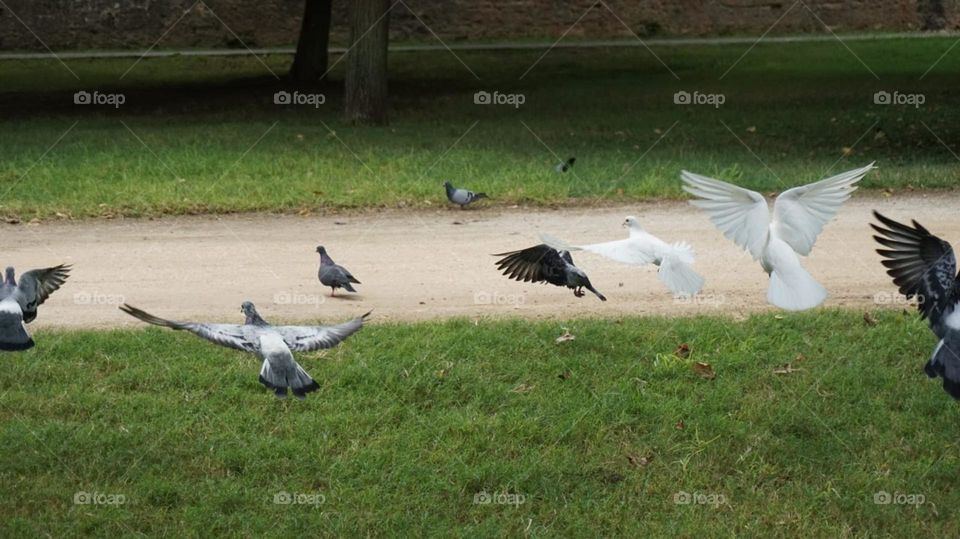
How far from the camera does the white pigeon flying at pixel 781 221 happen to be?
Result: 5059 millimetres

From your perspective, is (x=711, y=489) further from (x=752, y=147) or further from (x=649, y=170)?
(x=752, y=147)

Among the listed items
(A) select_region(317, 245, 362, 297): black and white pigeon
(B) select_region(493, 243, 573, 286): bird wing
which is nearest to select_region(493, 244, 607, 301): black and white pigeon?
(B) select_region(493, 243, 573, 286): bird wing

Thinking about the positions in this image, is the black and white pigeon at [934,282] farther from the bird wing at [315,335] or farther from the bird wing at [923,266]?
the bird wing at [315,335]

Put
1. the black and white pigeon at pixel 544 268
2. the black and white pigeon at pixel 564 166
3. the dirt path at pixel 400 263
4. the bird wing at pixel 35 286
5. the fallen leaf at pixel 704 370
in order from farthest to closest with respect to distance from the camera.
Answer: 1. the black and white pigeon at pixel 564 166
2. the dirt path at pixel 400 263
3. the fallen leaf at pixel 704 370
4. the black and white pigeon at pixel 544 268
5. the bird wing at pixel 35 286

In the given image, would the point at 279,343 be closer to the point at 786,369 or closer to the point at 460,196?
the point at 786,369

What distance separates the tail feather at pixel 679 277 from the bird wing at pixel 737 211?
0.87 feet

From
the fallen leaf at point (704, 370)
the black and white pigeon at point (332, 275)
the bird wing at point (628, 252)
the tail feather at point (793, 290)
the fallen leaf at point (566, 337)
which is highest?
the black and white pigeon at point (332, 275)

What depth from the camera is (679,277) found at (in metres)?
5.36

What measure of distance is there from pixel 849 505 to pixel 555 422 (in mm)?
1546

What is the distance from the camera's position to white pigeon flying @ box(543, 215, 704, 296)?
533 cm

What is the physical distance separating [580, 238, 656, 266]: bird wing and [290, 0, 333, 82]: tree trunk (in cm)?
1690

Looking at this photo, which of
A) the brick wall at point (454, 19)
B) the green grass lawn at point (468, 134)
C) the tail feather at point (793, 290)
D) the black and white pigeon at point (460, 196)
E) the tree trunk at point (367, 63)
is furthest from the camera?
the brick wall at point (454, 19)

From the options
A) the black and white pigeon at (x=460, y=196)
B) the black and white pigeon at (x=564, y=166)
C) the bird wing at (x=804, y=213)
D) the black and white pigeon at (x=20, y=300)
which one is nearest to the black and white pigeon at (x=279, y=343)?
the black and white pigeon at (x=20, y=300)

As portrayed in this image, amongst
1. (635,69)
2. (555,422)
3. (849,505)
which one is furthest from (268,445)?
(635,69)
